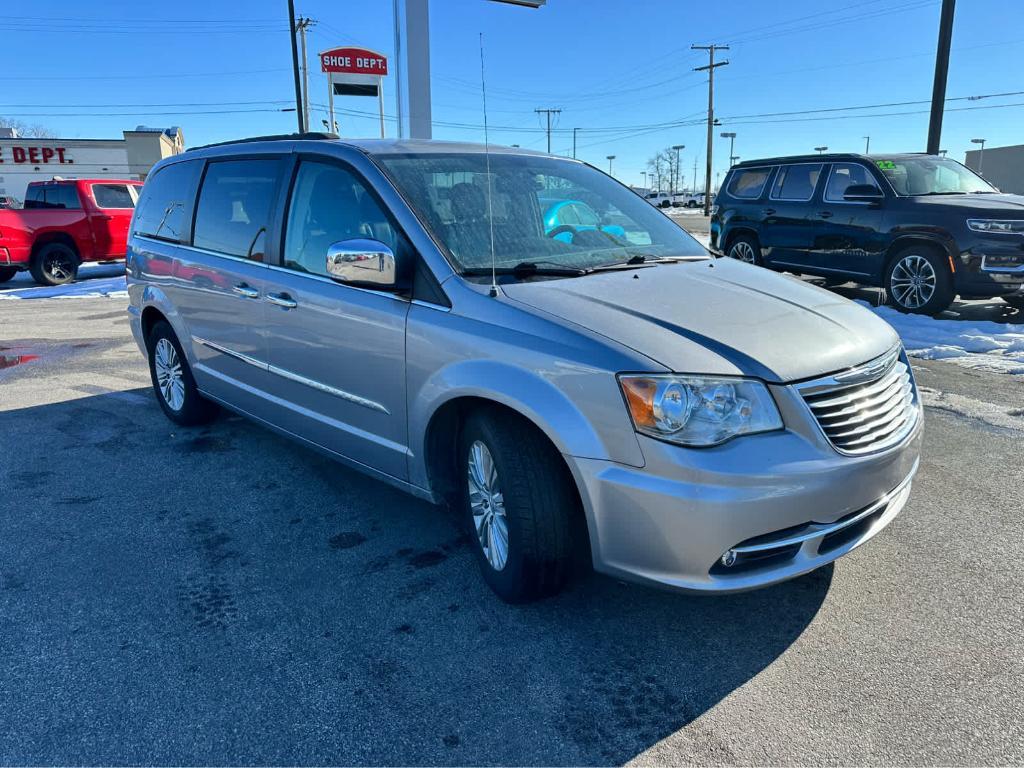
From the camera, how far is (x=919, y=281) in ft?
30.3

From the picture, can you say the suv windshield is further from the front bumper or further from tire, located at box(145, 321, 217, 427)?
tire, located at box(145, 321, 217, 427)

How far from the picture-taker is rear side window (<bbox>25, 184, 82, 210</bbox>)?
14758 mm

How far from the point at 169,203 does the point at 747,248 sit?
8.87 meters

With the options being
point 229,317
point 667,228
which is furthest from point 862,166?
point 229,317

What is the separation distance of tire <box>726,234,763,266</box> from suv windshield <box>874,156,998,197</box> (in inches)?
82.8

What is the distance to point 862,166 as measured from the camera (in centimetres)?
995

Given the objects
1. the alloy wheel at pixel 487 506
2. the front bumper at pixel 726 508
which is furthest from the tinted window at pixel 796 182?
the alloy wheel at pixel 487 506

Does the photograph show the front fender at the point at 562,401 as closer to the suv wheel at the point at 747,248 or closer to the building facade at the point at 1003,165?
the suv wheel at the point at 747,248

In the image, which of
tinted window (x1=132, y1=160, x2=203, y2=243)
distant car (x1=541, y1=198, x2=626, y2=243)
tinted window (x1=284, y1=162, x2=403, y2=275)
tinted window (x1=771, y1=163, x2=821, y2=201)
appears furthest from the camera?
tinted window (x1=771, y1=163, x2=821, y2=201)

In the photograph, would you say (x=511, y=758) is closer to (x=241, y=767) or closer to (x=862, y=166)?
(x=241, y=767)

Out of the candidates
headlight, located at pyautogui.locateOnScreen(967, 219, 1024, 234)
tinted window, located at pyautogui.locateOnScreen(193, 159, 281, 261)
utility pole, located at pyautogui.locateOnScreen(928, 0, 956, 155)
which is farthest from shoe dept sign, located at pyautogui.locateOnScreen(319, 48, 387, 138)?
tinted window, located at pyautogui.locateOnScreen(193, 159, 281, 261)

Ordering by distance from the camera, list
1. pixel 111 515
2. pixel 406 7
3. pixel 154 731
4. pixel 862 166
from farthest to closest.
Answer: pixel 406 7 → pixel 862 166 → pixel 111 515 → pixel 154 731

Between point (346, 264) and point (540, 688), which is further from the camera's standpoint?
point (346, 264)

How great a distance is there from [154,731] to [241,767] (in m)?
0.35
